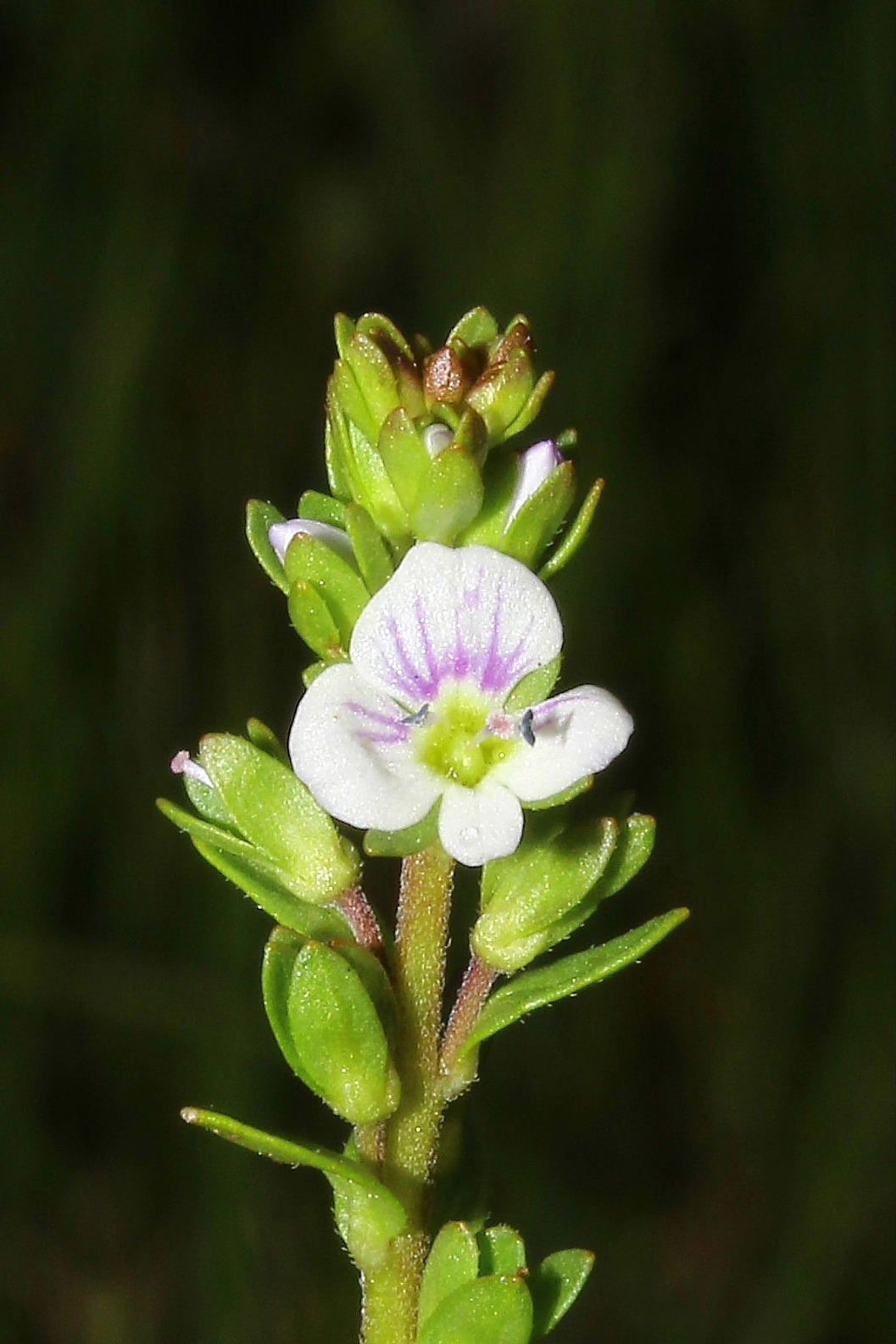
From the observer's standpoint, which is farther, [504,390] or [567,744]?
[504,390]

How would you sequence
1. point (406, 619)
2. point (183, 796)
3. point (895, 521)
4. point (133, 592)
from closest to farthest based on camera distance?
1. point (406, 619)
2. point (183, 796)
3. point (133, 592)
4. point (895, 521)

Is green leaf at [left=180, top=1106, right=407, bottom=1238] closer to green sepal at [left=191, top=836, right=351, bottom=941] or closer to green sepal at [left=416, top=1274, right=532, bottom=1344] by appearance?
green sepal at [left=416, top=1274, right=532, bottom=1344]

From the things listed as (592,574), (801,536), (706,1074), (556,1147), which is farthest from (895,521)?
(556,1147)

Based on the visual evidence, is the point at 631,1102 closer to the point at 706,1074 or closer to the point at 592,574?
the point at 706,1074

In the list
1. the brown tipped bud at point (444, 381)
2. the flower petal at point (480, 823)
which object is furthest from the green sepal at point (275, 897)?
the brown tipped bud at point (444, 381)

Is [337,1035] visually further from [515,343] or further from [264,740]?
[515,343]

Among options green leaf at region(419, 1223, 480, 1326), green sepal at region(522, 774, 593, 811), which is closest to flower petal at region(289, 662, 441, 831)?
green sepal at region(522, 774, 593, 811)

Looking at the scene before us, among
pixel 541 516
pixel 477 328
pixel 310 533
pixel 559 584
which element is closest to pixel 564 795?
pixel 541 516
